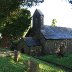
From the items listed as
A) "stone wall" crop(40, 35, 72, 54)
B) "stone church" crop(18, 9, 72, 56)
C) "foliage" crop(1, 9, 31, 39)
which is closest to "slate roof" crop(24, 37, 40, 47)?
"stone church" crop(18, 9, 72, 56)

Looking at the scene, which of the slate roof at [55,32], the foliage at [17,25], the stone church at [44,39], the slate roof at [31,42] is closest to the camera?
the stone church at [44,39]

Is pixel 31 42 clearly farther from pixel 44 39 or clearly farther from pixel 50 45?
pixel 50 45

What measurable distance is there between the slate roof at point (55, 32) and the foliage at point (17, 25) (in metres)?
9.08

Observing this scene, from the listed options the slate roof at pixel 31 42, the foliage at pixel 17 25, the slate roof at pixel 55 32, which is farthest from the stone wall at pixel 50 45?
the foliage at pixel 17 25

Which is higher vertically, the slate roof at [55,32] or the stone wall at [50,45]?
the slate roof at [55,32]

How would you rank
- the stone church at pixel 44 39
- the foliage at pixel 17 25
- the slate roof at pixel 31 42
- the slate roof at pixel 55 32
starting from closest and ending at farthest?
the stone church at pixel 44 39
the slate roof at pixel 31 42
the slate roof at pixel 55 32
the foliage at pixel 17 25

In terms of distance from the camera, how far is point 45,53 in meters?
52.3

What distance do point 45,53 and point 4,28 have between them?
15.2 m

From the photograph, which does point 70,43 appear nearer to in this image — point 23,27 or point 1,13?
point 23,27

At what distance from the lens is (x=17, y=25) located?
207 ft

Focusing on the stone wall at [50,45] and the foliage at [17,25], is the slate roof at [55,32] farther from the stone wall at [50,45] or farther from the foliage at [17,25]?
the foliage at [17,25]

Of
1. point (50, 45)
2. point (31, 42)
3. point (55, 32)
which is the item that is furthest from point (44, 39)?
point (55, 32)

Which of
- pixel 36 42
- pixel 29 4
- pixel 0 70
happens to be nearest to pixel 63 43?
pixel 36 42

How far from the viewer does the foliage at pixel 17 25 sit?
6174 centimetres
